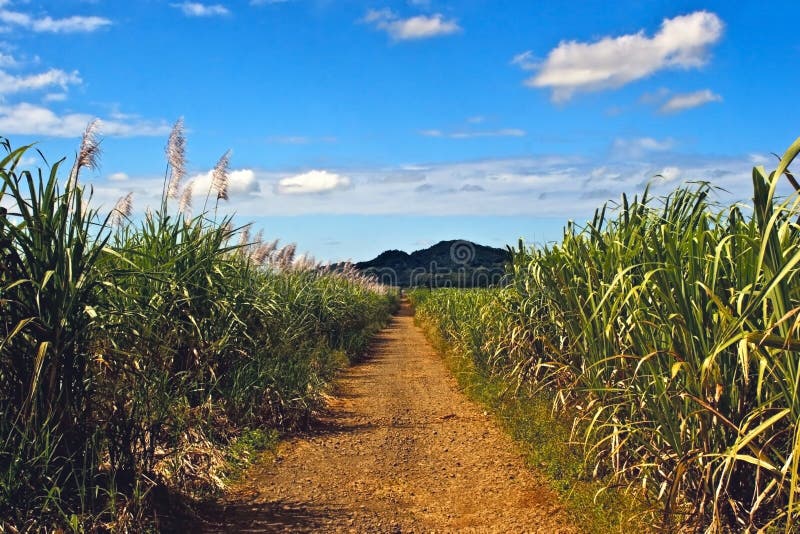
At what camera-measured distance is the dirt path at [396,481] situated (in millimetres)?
5227

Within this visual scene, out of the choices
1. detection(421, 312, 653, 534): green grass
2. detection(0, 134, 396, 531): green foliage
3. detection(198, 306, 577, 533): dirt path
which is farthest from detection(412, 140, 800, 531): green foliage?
detection(0, 134, 396, 531): green foliage

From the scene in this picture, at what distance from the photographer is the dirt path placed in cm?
523

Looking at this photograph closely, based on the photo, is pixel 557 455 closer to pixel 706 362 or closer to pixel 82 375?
pixel 706 362

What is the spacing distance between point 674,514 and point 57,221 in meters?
4.08

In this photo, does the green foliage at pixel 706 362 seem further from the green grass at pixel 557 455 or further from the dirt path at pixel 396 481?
the dirt path at pixel 396 481

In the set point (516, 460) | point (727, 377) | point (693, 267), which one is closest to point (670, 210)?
point (693, 267)

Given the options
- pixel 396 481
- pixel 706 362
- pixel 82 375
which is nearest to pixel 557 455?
pixel 396 481

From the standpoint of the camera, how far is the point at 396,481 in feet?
20.7

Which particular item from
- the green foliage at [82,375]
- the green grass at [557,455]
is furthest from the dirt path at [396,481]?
the green foliage at [82,375]

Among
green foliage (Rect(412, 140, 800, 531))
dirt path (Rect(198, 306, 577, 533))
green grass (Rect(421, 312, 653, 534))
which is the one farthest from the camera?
dirt path (Rect(198, 306, 577, 533))

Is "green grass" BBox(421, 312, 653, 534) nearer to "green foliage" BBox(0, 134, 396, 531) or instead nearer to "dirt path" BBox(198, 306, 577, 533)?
"dirt path" BBox(198, 306, 577, 533)

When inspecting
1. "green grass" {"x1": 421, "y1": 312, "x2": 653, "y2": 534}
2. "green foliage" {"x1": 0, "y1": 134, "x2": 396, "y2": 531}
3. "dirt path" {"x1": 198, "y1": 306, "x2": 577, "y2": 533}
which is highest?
"green foliage" {"x1": 0, "y1": 134, "x2": 396, "y2": 531}

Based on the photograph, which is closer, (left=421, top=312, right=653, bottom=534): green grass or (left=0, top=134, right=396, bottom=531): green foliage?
(left=0, top=134, right=396, bottom=531): green foliage

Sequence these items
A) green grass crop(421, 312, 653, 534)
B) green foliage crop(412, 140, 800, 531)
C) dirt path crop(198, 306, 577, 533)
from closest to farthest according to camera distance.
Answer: green foliage crop(412, 140, 800, 531) → green grass crop(421, 312, 653, 534) → dirt path crop(198, 306, 577, 533)
